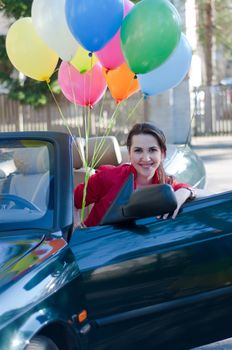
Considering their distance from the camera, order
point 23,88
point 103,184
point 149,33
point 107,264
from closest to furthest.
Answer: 1. point 107,264
2. point 103,184
3. point 149,33
4. point 23,88

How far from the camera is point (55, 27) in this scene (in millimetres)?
5594

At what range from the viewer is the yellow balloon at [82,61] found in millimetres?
5969

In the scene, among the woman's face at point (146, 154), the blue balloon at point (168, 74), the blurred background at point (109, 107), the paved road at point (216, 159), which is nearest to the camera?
the woman's face at point (146, 154)

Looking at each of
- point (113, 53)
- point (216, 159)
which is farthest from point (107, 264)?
point (216, 159)

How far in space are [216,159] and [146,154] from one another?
15.1 metres

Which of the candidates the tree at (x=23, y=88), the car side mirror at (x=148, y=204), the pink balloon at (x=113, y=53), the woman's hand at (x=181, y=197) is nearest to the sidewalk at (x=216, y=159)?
the tree at (x=23, y=88)

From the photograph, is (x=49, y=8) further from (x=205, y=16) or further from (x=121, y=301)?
(x=205, y=16)

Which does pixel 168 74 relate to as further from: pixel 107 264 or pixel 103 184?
pixel 107 264

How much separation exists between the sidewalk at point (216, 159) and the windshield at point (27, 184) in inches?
324

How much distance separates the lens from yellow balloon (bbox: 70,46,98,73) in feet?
19.6

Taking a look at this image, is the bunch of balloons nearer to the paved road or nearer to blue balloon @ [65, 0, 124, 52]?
blue balloon @ [65, 0, 124, 52]

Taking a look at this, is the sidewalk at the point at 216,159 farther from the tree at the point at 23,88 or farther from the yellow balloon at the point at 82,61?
the yellow balloon at the point at 82,61

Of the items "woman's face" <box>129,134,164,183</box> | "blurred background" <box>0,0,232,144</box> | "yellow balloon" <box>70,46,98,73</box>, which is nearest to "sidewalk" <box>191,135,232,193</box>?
"blurred background" <box>0,0,232,144</box>

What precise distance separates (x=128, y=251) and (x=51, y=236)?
1.22 ft
